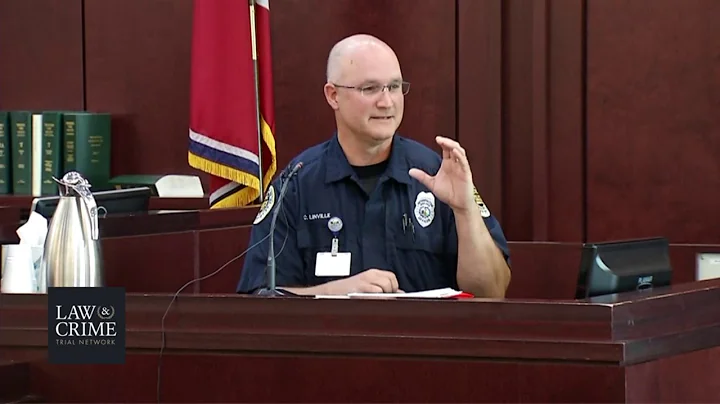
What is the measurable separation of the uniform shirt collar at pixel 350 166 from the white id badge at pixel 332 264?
214 millimetres

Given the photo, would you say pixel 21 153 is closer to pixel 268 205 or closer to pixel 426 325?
pixel 268 205

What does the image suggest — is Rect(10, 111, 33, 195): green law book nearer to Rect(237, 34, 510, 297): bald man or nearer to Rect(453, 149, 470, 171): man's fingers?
Rect(237, 34, 510, 297): bald man

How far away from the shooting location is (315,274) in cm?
327

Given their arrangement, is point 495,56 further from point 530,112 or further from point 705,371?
point 705,371

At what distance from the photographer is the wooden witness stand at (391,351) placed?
88.2 inches

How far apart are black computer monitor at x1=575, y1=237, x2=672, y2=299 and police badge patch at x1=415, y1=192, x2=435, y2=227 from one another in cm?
84

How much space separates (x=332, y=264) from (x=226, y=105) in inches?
66.4

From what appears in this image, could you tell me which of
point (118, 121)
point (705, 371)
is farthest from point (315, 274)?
point (118, 121)

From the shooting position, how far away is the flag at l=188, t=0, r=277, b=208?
15.7 feet

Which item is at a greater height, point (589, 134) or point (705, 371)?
point (589, 134)

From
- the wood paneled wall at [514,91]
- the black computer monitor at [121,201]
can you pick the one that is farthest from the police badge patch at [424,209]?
the wood paneled wall at [514,91]

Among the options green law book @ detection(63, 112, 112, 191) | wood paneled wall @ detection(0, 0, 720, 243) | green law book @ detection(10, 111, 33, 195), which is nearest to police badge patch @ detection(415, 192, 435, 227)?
wood paneled wall @ detection(0, 0, 720, 243)

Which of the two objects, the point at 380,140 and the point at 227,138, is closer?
the point at 380,140

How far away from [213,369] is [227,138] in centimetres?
243
